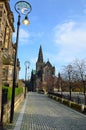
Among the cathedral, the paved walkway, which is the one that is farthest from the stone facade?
the paved walkway

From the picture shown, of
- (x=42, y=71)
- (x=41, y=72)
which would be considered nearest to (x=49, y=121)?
(x=42, y=71)

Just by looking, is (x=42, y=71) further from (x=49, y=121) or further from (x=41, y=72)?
(x=49, y=121)

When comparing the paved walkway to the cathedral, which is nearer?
the paved walkway

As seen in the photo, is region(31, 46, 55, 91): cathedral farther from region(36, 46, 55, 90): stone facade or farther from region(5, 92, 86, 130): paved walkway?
region(5, 92, 86, 130): paved walkway

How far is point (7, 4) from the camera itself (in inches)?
931

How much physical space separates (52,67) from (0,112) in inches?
5402

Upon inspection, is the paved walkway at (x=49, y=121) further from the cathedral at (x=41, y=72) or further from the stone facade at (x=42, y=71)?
the stone facade at (x=42, y=71)

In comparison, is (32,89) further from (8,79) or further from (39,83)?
(8,79)

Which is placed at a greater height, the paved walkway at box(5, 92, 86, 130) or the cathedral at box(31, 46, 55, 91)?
the cathedral at box(31, 46, 55, 91)

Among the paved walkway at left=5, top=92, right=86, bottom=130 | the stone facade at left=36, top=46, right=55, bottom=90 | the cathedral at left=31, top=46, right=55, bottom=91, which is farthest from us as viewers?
the stone facade at left=36, top=46, right=55, bottom=90

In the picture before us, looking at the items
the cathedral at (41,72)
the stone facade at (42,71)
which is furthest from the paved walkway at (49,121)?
the stone facade at (42,71)

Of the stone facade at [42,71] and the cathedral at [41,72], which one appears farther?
the stone facade at [42,71]

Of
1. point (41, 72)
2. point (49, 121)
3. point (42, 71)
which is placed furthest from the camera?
point (41, 72)

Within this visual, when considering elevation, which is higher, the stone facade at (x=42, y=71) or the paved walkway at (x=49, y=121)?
the stone facade at (x=42, y=71)
